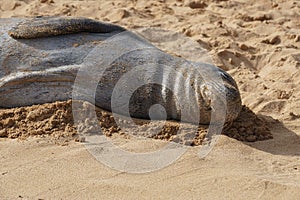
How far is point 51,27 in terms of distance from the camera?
167 inches

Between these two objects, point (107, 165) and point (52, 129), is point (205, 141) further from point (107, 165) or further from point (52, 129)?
point (52, 129)


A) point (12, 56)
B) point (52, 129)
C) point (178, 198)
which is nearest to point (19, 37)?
point (12, 56)

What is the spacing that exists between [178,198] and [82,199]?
0.50 metres

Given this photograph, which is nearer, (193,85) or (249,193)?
(249,193)

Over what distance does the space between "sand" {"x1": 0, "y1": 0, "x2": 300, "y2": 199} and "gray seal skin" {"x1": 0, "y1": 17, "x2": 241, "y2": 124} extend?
0.44 feet

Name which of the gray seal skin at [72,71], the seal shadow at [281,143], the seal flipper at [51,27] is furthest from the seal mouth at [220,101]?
the seal flipper at [51,27]

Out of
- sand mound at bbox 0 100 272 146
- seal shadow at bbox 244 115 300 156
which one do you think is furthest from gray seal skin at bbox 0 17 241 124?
seal shadow at bbox 244 115 300 156

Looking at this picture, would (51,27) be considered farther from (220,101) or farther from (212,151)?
(212,151)

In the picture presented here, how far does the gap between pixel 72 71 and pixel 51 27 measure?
41 centimetres

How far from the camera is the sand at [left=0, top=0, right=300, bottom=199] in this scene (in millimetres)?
3078

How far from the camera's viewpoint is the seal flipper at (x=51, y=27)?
13.8 ft

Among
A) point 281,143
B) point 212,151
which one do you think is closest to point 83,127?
point 212,151

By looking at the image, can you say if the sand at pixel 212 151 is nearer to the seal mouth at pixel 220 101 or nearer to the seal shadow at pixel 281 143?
the seal shadow at pixel 281 143

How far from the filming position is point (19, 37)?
4.22 meters
